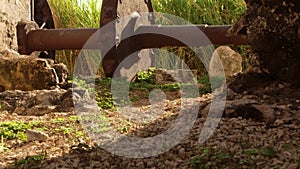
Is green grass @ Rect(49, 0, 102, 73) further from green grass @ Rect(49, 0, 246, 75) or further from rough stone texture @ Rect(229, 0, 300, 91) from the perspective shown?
rough stone texture @ Rect(229, 0, 300, 91)

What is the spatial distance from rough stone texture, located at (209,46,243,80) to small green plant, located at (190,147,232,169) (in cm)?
448

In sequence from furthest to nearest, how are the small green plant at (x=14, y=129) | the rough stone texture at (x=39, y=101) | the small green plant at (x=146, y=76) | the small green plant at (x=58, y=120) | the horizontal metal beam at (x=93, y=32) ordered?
the small green plant at (x=146, y=76) → the horizontal metal beam at (x=93, y=32) → the rough stone texture at (x=39, y=101) → the small green plant at (x=58, y=120) → the small green plant at (x=14, y=129)

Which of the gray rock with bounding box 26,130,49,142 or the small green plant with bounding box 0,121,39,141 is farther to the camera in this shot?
the small green plant with bounding box 0,121,39,141

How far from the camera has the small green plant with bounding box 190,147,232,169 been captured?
2795 mm

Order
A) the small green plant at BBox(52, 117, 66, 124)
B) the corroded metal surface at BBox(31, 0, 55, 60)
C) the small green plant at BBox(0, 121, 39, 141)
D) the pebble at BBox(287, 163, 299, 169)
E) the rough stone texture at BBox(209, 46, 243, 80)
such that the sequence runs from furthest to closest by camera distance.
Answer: the corroded metal surface at BBox(31, 0, 55, 60)
the rough stone texture at BBox(209, 46, 243, 80)
the small green plant at BBox(52, 117, 66, 124)
the small green plant at BBox(0, 121, 39, 141)
the pebble at BBox(287, 163, 299, 169)

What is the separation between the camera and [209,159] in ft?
9.43

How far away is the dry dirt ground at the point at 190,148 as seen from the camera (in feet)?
9.31

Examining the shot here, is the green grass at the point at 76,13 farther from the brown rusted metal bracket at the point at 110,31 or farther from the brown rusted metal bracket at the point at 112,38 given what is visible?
the brown rusted metal bracket at the point at 110,31

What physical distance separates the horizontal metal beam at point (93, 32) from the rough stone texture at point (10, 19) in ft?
Result: 0.48

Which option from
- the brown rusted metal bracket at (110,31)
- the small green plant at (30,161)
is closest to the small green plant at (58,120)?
Answer: the small green plant at (30,161)

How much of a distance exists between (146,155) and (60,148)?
63 cm

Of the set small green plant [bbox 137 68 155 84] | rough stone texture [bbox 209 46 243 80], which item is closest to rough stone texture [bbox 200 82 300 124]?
small green plant [bbox 137 68 155 84]

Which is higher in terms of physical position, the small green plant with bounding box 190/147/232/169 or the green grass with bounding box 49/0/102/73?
the green grass with bounding box 49/0/102/73

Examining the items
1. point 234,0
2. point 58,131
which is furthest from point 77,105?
point 234,0
